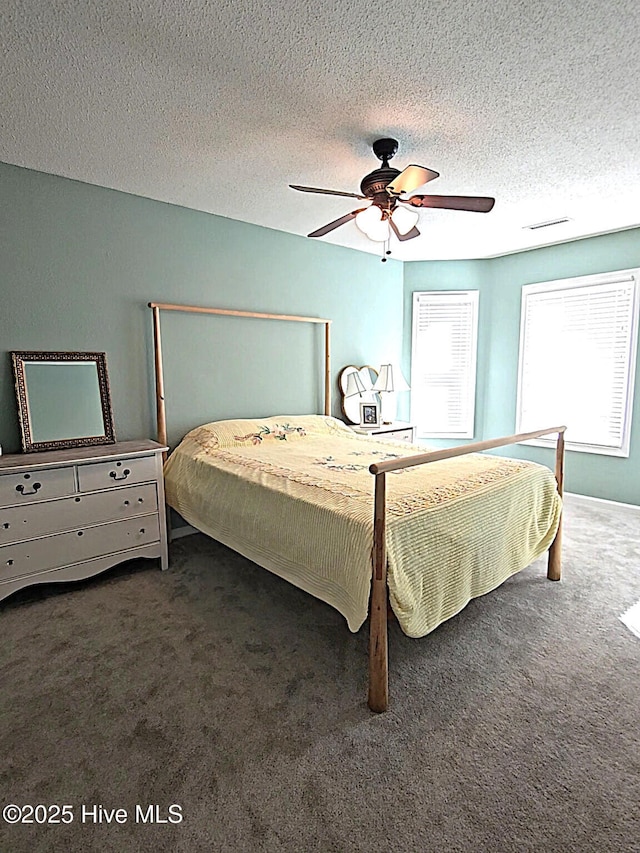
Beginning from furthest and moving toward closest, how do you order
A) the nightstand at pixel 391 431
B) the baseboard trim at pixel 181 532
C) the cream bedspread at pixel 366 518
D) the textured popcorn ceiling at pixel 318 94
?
the nightstand at pixel 391 431 < the baseboard trim at pixel 181 532 < the cream bedspread at pixel 366 518 < the textured popcorn ceiling at pixel 318 94

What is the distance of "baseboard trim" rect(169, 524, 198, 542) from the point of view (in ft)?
11.5

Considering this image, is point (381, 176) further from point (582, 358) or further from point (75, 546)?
point (582, 358)

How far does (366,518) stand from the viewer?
1815mm

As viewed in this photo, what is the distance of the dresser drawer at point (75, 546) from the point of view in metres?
2.45

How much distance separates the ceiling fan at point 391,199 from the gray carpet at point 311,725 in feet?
6.99

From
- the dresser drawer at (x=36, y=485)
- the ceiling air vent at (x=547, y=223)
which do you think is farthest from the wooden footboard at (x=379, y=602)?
the ceiling air vent at (x=547, y=223)

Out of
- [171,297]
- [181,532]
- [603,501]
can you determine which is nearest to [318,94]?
[171,297]

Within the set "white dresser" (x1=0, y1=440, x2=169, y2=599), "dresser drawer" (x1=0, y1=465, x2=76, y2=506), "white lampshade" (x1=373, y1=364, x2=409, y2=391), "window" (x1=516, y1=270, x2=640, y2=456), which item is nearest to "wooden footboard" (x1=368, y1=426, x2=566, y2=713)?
"white dresser" (x1=0, y1=440, x2=169, y2=599)

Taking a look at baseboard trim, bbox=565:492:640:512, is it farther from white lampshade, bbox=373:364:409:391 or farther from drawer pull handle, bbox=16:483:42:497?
drawer pull handle, bbox=16:483:42:497

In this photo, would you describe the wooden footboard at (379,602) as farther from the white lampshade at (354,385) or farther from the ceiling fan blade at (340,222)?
the white lampshade at (354,385)

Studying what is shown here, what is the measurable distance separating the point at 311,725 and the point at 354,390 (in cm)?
333

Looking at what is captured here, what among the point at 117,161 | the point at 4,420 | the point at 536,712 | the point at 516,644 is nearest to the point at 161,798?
the point at 536,712

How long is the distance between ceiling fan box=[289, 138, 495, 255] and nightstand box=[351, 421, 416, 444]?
6.46ft

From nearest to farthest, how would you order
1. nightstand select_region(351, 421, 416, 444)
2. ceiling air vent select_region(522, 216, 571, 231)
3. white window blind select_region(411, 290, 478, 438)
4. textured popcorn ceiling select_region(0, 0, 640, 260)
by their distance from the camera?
textured popcorn ceiling select_region(0, 0, 640, 260)
ceiling air vent select_region(522, 216, 571, 231)
nightstand select_region(351, 421, 416, 444)
white window blind select_region(411, 290, 478, 438)
